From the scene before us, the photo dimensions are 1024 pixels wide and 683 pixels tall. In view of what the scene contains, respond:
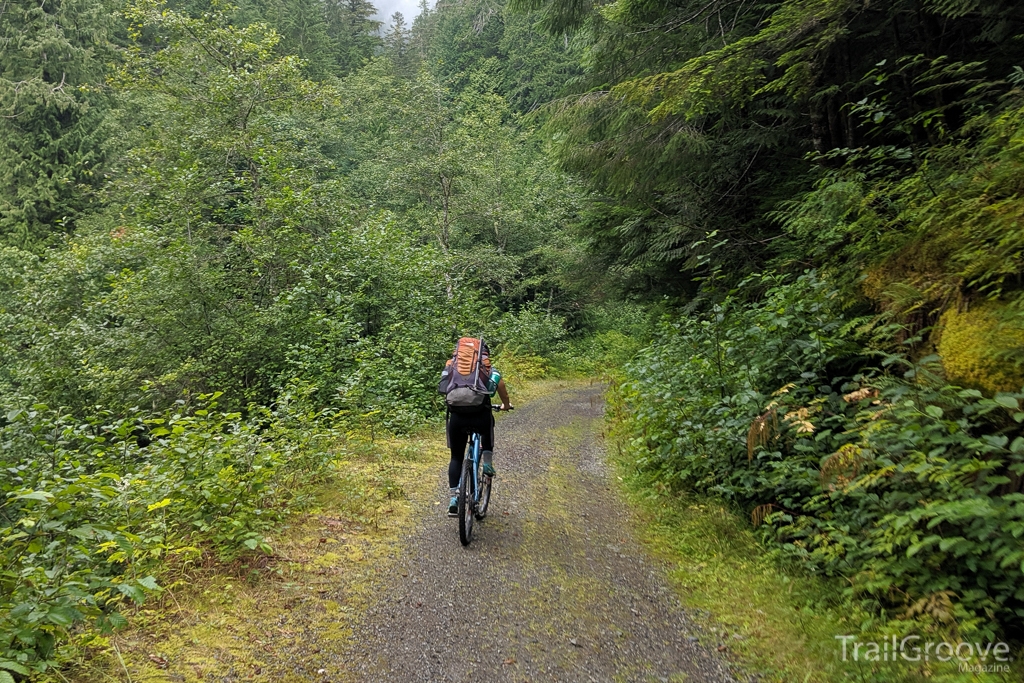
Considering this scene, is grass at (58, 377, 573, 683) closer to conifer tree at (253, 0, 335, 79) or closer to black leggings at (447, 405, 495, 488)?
black leggings at (447, 405, 495, 488)

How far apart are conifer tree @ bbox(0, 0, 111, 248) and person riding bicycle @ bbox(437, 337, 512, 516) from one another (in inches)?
958

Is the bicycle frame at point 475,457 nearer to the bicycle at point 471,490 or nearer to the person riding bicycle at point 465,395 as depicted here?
the bicycle at point 471,490

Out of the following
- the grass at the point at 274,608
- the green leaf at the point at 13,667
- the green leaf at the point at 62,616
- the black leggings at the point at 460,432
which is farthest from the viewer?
the black leggings at the point at 460,432

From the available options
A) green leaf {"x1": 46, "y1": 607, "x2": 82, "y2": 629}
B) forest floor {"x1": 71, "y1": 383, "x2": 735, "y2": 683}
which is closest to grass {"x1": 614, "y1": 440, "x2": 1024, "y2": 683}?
forest floor {"x1": 71, "y1": 383, "x2": 735, "y2": 683}

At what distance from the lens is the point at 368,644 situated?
11.1ft

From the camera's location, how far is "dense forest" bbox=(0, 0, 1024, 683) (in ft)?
10.5

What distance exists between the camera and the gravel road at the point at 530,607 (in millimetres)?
3197

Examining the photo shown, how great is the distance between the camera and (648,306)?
519 inches

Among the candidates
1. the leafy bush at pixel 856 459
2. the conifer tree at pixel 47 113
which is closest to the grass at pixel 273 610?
the leafy bush at pixel 856 459

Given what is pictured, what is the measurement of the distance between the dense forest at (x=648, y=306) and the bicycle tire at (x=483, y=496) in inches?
75.0

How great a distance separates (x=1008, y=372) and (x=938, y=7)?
343cm

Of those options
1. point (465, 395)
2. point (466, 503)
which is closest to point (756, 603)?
point (466, 503)

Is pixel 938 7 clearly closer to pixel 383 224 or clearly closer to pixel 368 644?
pixel 368 644

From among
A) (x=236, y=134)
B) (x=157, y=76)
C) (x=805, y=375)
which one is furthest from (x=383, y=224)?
(x=805, y=375)
